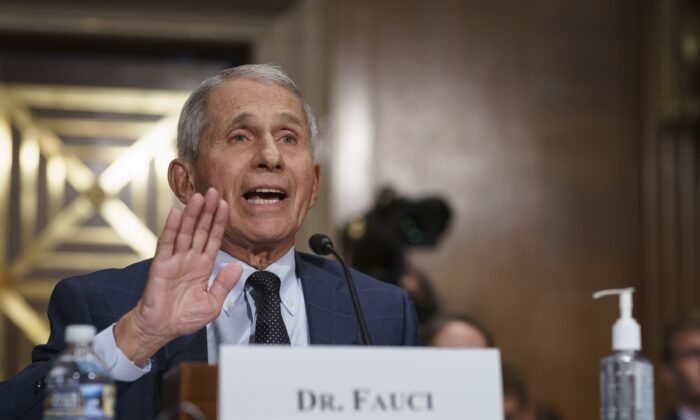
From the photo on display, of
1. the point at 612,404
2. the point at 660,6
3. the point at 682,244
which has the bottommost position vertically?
the point at 612,404

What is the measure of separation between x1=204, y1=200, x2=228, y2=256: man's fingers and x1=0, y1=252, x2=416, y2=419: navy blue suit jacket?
333 mm

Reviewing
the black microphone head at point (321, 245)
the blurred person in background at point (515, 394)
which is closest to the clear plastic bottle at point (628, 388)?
the black microphone head at point (321, 245)

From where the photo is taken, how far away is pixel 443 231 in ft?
18.4

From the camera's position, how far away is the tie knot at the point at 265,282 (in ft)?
8.81

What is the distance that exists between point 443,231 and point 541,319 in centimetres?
68

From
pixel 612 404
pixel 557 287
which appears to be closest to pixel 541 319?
pixel 557 287

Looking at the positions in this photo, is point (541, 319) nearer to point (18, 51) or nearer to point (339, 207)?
point (339, 207)

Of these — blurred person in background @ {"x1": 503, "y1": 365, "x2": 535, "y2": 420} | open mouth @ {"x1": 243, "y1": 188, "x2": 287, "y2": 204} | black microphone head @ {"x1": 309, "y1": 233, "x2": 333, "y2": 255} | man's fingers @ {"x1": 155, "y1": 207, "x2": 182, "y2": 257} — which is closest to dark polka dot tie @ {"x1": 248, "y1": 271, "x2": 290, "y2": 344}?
open mouth @ {"x1": 243, "y1": 188, "x2": 287, "y2": 204}

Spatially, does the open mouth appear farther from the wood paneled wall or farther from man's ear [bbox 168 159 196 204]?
the wood paneled wall

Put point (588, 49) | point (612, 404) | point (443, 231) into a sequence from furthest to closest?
point (588, 49), point (443, 231), point (612, 404)

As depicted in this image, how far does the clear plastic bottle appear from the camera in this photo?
2086mm

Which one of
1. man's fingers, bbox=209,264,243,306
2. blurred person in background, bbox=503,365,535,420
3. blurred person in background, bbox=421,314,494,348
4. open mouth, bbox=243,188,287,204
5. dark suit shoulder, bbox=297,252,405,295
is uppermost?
open mouth, bbox=243,188,287,204

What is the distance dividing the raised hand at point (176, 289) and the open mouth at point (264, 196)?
544 mm

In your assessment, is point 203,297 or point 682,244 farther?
point 682,244
